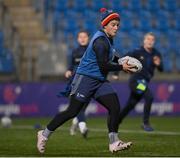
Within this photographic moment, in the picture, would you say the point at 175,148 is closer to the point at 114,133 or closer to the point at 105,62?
the point at 114,133

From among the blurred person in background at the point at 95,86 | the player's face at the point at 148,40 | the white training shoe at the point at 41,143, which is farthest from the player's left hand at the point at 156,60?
the white training shoe at the point at 41,143

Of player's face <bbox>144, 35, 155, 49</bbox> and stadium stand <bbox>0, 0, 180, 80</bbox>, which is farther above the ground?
player's face <bbox>144, 35, 155, 49</bbox>

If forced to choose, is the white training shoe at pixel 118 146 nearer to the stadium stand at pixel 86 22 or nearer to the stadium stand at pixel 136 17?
the stadium stand at pixel 86 22

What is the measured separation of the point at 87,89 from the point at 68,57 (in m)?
16.4

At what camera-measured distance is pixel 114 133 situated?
1078cm

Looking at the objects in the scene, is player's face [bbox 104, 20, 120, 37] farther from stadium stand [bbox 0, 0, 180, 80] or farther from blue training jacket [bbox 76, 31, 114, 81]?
stadium stand [bbox 0, 0, 180, 80]

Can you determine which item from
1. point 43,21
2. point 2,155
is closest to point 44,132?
point 2,155

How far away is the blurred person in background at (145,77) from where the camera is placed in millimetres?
16016

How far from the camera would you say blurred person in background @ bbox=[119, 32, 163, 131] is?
52.5ft

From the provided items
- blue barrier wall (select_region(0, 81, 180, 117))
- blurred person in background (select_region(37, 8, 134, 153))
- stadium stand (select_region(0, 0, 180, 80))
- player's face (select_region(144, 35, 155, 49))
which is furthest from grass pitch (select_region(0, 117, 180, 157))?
stadium stand (select_region(0, 0, 180, 80))

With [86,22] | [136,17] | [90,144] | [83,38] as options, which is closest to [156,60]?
[83,38]

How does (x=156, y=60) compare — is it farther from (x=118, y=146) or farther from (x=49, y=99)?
(x=49, y=99)

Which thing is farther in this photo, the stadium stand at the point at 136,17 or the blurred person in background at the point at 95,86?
the stadium stand at the point at 136,17

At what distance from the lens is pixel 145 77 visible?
642 inches
